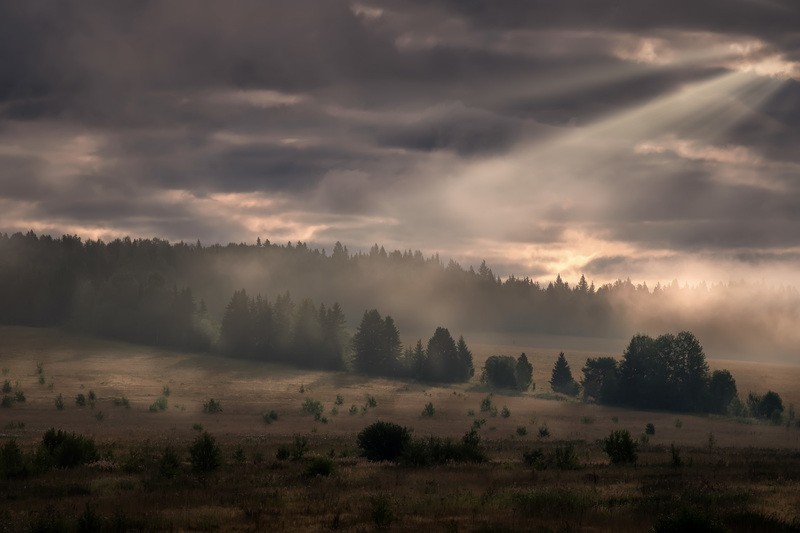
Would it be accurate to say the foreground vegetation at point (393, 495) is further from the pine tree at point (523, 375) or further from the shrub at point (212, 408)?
the pine tree at point (523, 375)

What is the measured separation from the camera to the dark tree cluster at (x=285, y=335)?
150 metres

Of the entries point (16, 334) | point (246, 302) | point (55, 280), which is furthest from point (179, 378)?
point (55, 280)

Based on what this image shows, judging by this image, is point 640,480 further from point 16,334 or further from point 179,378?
point 16,334

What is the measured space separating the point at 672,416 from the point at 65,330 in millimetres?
128734

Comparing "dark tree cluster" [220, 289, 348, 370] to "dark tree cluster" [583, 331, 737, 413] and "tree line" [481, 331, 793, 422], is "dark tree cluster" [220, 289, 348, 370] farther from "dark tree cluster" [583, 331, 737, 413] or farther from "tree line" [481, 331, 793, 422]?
"dark tree cluster" [583, 331, 737, 413]

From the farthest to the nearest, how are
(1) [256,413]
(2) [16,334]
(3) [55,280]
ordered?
1. (3) [55,280]
2. (2) [16,334]
3. (1) [256,413]

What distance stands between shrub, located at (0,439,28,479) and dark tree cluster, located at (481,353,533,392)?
11339 cm

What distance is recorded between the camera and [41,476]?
1222 inches

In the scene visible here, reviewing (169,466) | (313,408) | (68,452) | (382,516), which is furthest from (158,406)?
(382,516)

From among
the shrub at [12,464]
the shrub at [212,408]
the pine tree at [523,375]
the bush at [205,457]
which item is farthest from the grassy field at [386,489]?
the pine tree at [523,375]

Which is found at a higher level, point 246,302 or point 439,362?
point 246,302

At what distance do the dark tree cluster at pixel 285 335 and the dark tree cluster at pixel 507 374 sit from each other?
27.0 meters

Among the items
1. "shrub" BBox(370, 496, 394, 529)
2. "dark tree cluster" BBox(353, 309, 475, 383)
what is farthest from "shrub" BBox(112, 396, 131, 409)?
"shrub" BBox(370, 496, 394, 529)

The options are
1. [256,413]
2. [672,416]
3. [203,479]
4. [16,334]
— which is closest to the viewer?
[203,479]
